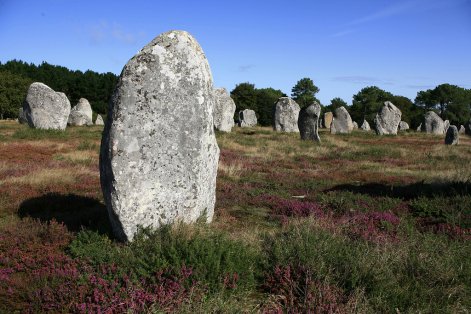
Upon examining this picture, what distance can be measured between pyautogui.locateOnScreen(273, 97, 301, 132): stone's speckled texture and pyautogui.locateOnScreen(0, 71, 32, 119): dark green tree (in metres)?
51.7

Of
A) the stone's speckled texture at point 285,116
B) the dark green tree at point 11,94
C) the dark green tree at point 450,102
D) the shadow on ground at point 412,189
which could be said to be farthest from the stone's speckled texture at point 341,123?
the dark green tree at point 450,102

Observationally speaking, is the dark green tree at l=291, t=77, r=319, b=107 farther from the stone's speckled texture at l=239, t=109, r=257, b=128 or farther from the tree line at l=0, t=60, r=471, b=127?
the stone's speckled texture at l=239, t=109, r=257, b=128

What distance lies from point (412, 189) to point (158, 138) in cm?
853

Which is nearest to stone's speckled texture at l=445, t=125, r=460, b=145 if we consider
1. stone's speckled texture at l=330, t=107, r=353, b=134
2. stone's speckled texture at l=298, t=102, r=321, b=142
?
stone's speckled texture at l=298, t=102, r=321, b=142

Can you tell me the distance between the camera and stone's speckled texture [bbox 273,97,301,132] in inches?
1612

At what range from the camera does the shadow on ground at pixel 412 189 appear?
37.5 ft

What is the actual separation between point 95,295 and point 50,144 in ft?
59.0

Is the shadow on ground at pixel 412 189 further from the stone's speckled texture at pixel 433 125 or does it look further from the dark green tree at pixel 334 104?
the dark green tree at pixel 334 104

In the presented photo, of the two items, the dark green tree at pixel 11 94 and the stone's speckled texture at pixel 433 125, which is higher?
the dark green tree at pixel 11 94

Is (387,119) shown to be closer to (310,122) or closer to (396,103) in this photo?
(310,122)

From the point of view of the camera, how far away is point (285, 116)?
134 ft

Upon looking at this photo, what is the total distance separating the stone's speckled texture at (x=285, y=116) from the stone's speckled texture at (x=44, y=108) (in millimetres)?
20000

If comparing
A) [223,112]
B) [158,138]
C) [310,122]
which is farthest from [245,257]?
[223,112]

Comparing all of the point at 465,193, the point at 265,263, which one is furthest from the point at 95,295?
the point at 465,193
